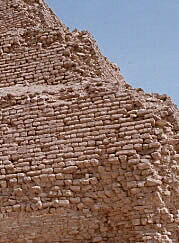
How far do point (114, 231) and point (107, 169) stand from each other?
3.86ft

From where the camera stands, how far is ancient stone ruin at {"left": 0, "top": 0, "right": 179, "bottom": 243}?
27.9ft

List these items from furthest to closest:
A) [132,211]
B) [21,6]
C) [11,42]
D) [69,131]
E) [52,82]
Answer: [21,6]
[11,42]
[52,82]
[69,131]
[132,211]

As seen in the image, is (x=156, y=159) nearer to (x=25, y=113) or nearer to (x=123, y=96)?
(x=123, y=96)

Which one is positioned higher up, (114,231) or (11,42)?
(11,42)

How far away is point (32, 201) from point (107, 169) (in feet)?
5.29

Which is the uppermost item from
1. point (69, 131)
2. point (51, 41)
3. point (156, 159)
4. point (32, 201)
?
point (51, 41)

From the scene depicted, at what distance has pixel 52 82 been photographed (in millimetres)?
10867

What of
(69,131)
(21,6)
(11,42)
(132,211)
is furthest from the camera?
(21,6)

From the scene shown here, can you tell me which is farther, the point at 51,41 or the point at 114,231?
the point at 51,41

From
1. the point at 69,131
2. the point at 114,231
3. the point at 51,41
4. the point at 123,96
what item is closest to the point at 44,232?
the point at 114,231

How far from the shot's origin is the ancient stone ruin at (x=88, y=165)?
8516 mm

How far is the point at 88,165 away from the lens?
8922 mm

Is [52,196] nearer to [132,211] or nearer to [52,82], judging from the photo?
[132,211]

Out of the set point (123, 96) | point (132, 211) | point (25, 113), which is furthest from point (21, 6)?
point (132, 211)
